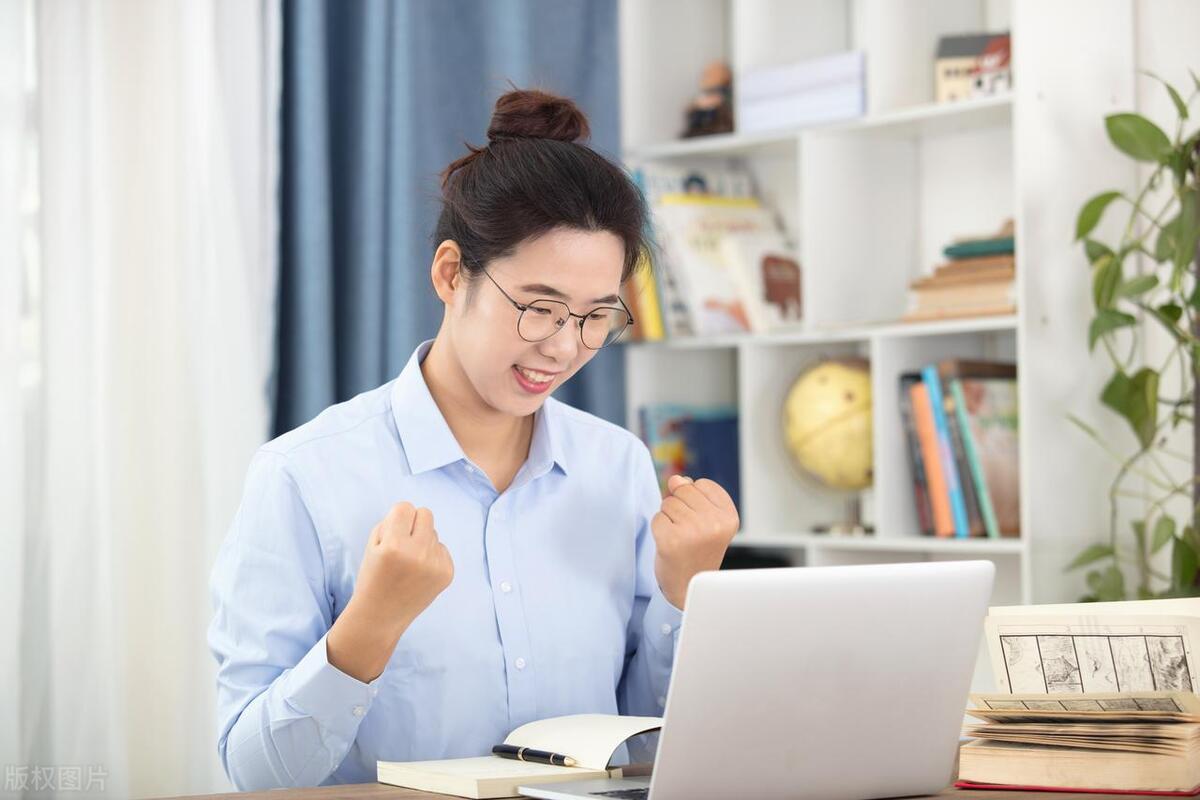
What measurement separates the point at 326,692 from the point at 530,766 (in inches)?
7.7

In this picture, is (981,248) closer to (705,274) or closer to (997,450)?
(997,450)

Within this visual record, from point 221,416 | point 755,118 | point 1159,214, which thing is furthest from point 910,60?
point 221,416

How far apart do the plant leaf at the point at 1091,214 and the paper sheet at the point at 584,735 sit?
4.90 ft

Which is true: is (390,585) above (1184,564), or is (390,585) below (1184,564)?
above

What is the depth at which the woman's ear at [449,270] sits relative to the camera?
1628 mm

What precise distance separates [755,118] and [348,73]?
832 mm

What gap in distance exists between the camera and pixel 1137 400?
258 cm

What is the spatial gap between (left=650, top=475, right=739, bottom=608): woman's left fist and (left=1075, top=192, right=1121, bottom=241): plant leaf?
128 cm

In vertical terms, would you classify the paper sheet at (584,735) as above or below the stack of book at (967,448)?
below

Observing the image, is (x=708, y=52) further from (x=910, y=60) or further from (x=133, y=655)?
(x=133, y=655)

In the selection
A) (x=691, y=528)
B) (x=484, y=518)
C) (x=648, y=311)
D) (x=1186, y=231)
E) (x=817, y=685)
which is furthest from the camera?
(x=648, y=311)

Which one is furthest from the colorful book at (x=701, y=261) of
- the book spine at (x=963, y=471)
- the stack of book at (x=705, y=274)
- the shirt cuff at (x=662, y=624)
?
the shirt cuff at (x=662, y=624)

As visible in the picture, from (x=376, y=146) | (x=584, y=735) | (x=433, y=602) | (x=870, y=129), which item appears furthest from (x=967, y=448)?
(x=584, y=735)

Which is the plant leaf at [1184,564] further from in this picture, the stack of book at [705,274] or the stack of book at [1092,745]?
the stack of book at [1092,745]
